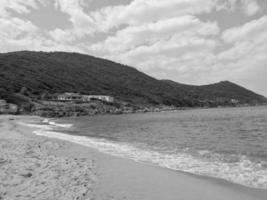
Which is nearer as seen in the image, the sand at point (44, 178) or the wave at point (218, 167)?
the sand at point (44, 178)

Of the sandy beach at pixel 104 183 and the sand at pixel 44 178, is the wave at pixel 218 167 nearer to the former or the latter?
the sandy beach at pixel 104 183

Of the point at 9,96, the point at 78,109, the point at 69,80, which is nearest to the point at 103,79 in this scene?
the point at 69,80

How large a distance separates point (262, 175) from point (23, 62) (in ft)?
524

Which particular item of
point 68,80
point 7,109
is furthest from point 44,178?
point 68,80

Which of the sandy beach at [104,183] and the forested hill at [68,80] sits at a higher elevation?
the forested hill at [68,80]

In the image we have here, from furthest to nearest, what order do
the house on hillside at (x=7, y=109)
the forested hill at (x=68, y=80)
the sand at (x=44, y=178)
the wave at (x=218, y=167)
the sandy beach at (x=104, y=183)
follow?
the forested hill at (x=68, y=80)
the house on hillside at (x=7, y=109)
the wave at (x=218, y=167)
the sandy beach at (x=104, y=183)
the sand at (x=44, y=178)

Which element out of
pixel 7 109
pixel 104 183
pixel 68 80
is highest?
pixel 68 80

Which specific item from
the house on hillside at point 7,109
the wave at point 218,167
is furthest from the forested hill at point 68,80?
the wave at point 218,167

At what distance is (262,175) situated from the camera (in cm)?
945

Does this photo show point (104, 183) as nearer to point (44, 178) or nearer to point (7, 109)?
point (44, 178)

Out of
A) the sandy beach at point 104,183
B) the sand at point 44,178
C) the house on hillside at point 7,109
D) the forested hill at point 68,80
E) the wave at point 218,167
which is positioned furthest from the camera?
the forested hill at point 68,80

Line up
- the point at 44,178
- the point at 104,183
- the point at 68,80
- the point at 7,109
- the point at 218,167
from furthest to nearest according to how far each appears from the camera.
A: the point at 68,80 → the point at 7,109 → the point at 218,167 → the point at 44,178 → the point at 104,183

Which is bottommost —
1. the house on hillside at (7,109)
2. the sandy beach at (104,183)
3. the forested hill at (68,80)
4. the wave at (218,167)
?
the wave at (218,167)

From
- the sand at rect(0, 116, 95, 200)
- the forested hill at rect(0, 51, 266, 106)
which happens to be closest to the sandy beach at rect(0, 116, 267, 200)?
the sand at rect(0, 116, 95, 200)
